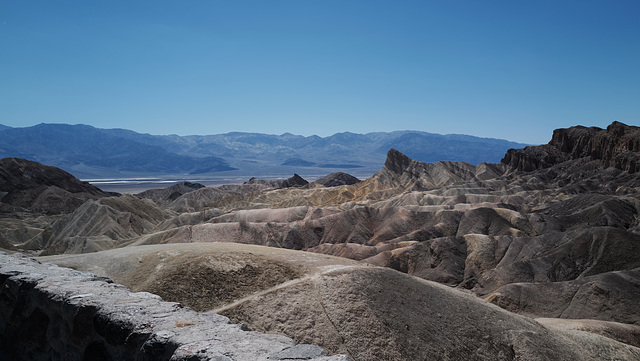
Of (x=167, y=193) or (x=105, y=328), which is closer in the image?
(x=105, y=328)

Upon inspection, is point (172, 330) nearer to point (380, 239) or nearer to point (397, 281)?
point (397, 281)

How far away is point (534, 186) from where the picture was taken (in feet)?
287

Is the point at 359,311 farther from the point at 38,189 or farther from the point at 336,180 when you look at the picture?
the point at 336,180

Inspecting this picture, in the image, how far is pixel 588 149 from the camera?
10375cm

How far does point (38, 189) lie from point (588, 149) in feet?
399

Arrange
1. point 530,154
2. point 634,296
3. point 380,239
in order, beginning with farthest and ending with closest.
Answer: point 530,154, point 380,239, point 634,296

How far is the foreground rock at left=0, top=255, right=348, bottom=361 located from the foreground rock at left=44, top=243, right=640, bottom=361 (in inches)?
239

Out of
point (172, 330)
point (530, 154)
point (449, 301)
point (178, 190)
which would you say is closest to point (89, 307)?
point (172, 330)

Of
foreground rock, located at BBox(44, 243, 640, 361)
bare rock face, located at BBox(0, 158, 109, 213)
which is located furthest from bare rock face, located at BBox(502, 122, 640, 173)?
bare rock face, located at BBox(0, 158, 109, 213)

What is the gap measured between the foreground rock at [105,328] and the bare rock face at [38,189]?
8549 centimetres

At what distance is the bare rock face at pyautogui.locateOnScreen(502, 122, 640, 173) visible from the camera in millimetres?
87469

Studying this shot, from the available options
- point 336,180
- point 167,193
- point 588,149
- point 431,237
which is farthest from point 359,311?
point 167,193

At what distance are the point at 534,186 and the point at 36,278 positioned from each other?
301 feet

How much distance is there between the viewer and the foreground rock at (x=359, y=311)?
1379cm
